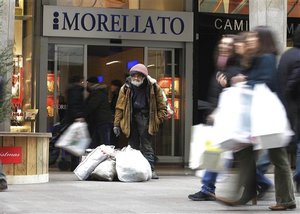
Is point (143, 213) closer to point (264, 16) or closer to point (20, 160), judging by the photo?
point (20, 160)

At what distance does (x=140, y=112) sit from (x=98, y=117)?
1.73 m

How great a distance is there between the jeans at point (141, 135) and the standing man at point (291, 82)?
415 cm

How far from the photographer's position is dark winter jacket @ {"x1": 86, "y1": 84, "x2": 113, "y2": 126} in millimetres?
13773

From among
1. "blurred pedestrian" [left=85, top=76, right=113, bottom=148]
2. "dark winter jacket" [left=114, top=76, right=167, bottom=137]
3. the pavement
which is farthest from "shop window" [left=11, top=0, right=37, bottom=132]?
the pavement

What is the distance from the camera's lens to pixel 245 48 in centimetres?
739

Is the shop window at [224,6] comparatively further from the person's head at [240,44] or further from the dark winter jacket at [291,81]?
the person's head at [240,44]

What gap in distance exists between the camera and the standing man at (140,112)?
40.2 feet

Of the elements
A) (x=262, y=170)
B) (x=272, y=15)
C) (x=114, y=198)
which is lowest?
(x=114, y=198)

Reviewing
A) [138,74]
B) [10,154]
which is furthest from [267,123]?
[138,74]

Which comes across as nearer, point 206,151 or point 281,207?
point 206,151

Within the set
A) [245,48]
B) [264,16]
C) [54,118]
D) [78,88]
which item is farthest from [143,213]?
[54,118]

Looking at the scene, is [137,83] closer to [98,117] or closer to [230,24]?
[98,117]

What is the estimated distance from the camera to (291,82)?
8086 mm

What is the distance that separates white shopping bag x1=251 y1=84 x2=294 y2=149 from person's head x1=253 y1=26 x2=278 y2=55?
0.57m
